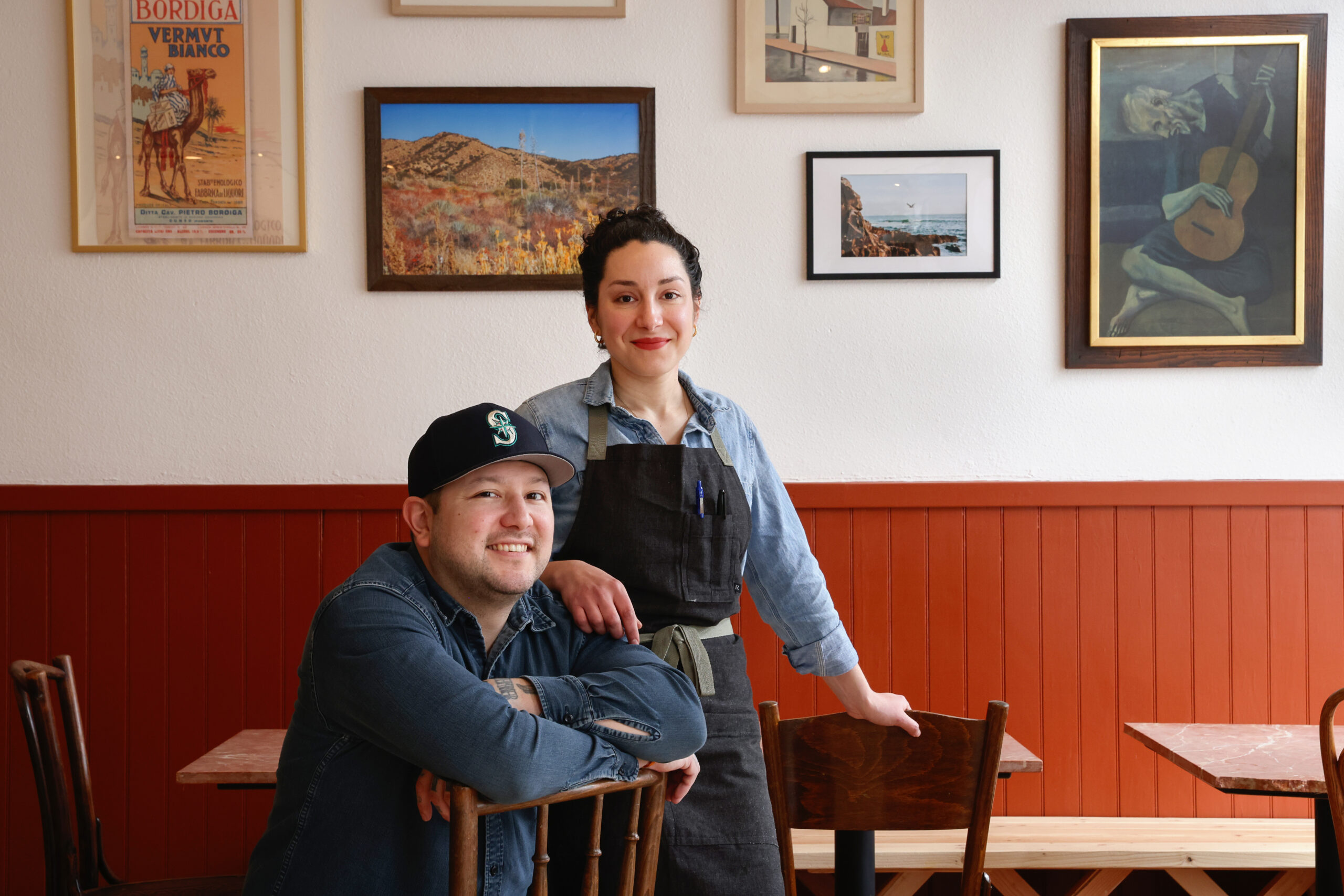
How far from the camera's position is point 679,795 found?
1.36m

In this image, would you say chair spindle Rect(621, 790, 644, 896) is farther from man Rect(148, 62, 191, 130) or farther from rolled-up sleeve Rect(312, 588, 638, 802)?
man Rect(148, 62, 191, 130)

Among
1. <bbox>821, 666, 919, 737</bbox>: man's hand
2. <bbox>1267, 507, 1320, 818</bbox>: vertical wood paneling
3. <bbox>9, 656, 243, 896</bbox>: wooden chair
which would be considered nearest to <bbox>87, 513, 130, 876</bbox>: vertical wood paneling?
<bbox>9, 656, 243, 896</bbox>: wooden chair

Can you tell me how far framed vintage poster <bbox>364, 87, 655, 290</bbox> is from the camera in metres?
2.66

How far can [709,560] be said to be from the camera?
159 centimetres

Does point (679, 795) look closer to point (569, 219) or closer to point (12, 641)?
point (569, 219)

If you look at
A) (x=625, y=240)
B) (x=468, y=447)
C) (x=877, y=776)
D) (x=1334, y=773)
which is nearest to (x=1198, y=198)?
(x=1334, y=773)

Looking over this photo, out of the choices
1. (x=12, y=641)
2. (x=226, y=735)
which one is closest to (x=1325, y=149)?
(x=226, y=735)

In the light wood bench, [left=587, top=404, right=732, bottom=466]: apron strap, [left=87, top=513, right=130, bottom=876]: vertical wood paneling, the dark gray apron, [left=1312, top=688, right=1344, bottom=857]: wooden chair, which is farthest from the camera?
[left=87, top=513, right=130, bottom=876]: vertical wood paneling

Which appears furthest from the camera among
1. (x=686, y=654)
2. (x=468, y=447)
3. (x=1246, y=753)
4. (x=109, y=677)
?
(x=109, y=677)

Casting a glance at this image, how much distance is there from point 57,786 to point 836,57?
2573mm

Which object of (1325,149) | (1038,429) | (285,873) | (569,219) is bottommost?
(285,873)

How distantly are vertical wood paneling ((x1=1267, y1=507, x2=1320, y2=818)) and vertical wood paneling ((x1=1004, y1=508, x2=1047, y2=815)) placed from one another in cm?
65

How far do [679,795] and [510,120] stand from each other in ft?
6.51

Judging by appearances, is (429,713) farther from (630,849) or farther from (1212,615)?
(1212,615)
